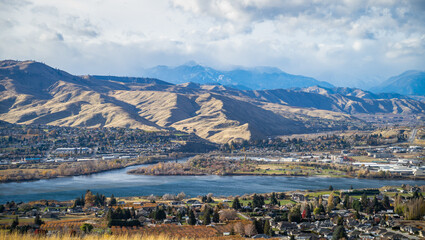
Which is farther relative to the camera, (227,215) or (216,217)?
(227,215)

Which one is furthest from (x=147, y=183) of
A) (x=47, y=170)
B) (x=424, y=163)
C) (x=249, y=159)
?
(x=424, y=163)

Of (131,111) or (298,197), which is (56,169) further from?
(131,111)

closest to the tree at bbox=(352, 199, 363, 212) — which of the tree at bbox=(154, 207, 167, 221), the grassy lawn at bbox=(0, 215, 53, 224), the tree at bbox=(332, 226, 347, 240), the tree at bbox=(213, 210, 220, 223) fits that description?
the tree at bbox=(332, 226, 347, 240)

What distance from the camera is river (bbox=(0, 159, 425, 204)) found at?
45750 mm

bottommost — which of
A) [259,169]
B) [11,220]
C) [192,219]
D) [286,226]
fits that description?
[11,220]

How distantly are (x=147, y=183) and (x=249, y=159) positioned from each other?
82.5 feet

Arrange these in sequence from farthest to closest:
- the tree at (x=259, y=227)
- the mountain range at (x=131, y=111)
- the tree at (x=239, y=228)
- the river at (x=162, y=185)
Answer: the mountain range at (x=131, y=111) → the river at (x=162, y=185) → the tree at (x=259, y=227) → the tree at (x=239, y=228)

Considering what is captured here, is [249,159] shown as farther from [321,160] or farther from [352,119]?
[352,119]

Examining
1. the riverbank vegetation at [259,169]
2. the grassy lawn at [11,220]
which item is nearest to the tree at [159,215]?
the grassy lawn at [11,220]

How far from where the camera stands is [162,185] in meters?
51.9

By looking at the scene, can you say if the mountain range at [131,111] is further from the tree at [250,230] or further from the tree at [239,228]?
the tree at [250,230]

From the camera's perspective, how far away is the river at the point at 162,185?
150 feet

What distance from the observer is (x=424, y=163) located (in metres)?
63.0

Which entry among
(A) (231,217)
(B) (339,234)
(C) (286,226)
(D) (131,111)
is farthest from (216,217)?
(D) (131,111)
